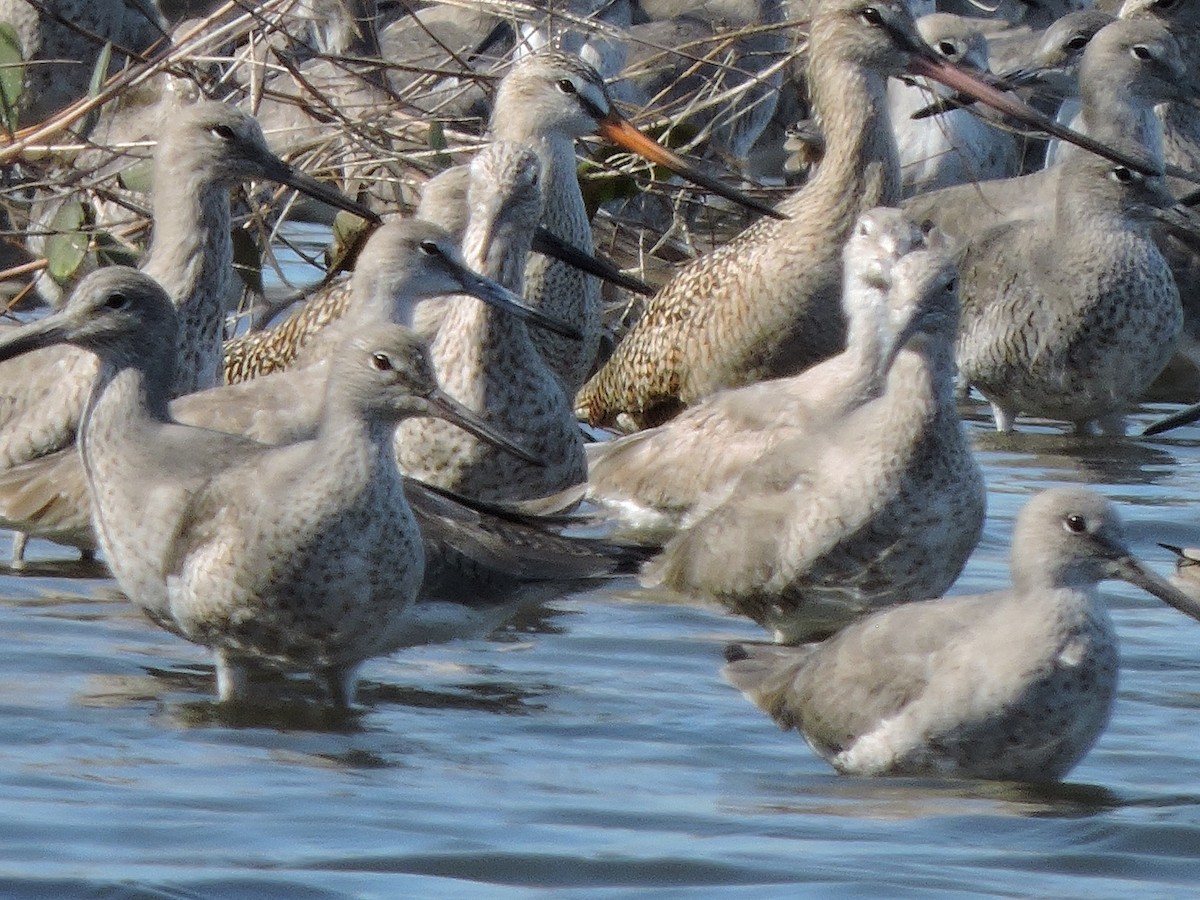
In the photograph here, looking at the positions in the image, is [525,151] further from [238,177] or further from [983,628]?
[983,628]

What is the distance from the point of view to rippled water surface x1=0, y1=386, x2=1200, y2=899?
15.0ft

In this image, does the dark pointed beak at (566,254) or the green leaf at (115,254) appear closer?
the dark pointed beak at (566,254)

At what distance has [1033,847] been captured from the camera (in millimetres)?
4836

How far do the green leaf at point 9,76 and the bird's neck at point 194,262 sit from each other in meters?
0.80

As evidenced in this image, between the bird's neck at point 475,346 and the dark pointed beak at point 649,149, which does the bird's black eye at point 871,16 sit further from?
the bird's neck at point 475,346

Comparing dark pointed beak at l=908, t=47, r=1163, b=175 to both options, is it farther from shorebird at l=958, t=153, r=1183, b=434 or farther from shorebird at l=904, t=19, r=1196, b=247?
shorebird at l=904, t=19, r=1196, b=247

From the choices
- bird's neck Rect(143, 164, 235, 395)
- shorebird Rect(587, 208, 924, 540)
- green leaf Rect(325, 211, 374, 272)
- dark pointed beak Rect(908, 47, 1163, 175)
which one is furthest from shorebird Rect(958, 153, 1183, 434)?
bird's neck Rect(143, 164, 235, 395)

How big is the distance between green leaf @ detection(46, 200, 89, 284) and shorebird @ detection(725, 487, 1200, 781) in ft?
12.2

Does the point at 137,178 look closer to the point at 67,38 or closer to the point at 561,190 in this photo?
the point at 561,190

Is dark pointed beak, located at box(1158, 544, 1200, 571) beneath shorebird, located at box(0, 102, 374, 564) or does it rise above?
beneath

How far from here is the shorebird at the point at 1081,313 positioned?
9672mm

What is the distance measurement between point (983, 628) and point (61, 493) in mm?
2764

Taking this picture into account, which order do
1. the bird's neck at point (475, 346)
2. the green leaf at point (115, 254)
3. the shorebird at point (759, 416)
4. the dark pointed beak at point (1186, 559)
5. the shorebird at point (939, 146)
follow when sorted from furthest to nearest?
the shorebird at point (939, 146) → the green leaf at point (115, 254) → the bird's neck at point (475, 346) → the shorebird at point (759, 416) → the dark pointed beak at point (1186, 559)

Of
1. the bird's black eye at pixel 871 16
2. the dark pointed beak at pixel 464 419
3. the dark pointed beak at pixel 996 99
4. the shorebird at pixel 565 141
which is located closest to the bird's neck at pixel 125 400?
the dark pointed beak at pixel 464 419
